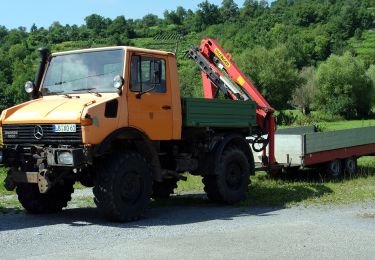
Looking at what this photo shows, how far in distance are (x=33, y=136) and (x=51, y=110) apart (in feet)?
1.70

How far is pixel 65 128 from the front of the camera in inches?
344

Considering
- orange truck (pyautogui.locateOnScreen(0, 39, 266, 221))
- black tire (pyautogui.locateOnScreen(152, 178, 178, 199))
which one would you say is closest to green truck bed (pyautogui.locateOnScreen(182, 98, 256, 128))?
orange truck (pyautogui.locateOnScreen(0, 39, 266, 221))

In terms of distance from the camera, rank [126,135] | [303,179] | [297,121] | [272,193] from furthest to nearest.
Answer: [297,121] → [303,179] → [272,193] → [126,135]

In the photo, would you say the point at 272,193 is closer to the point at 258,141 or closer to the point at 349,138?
the point at 258,141

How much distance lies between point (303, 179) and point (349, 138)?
1.95 metres

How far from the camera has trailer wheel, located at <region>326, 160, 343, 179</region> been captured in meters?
15.2

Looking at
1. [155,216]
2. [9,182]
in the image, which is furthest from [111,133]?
[9,182]

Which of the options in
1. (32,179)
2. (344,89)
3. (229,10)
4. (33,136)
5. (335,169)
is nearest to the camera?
(32,179)

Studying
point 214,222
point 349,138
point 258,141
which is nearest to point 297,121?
point 349,138

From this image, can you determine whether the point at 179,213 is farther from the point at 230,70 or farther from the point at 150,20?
the point at 150,20

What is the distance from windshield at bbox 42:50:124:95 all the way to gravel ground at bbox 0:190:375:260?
2171 mm

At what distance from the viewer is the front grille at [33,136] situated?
8703mm

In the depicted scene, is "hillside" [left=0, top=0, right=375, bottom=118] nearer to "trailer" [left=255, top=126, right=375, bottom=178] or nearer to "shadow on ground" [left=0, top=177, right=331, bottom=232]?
"trailer" [left=255, top=126, right=375, bottom=178]

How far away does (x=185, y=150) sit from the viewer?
10922 mm
